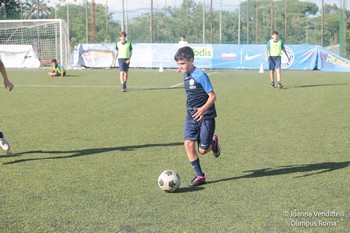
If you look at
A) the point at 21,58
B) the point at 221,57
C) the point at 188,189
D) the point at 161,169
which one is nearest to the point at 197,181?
the point at 188,189

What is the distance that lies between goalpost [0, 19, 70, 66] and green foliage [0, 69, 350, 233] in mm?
21146

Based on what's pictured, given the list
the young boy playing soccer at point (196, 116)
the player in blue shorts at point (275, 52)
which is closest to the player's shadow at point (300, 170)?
the young boy playing soccer at point (196, 116)

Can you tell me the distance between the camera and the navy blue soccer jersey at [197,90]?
20.5ft

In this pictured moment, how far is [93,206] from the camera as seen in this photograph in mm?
5379

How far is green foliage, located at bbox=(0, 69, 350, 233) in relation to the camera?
4973mm

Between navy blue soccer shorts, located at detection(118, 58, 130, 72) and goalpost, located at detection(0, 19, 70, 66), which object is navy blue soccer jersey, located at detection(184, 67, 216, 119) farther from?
goalpost, located at detection(0, 19, 70, 66)

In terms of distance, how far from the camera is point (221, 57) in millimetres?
34781

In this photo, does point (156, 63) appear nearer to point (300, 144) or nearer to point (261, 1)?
point (261, 1)

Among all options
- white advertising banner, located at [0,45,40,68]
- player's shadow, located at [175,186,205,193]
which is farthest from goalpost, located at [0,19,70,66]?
player's shadow, located at [175,186,205,193]

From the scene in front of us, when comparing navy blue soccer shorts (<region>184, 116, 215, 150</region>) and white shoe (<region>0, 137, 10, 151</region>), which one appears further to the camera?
white shoe (<region>0, 137, 10, 151</region>)

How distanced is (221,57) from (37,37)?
37.1ft

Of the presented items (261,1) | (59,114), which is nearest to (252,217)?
(59,114)

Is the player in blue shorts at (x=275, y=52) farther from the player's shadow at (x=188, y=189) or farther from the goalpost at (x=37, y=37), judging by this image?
the goalpost at (x=37, y=37)

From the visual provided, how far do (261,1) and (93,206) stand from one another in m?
47.7
